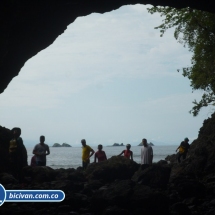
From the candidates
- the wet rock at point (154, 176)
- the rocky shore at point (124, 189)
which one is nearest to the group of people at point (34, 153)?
the rocky shore at point (124, 189)

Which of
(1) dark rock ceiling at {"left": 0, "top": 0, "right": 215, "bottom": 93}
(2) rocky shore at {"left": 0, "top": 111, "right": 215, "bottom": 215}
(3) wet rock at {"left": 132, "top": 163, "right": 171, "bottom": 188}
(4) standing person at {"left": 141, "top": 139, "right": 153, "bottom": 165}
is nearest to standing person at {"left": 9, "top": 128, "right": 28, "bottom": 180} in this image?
(2) rocky shore at {"left": 0, "top": 111, "right": 215, "bottom": 215}

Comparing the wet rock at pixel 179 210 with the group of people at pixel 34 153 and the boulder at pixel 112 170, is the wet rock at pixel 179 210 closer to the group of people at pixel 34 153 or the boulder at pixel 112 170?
the group of people at pixel 34 153

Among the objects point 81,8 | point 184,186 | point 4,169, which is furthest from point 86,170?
point 81,8

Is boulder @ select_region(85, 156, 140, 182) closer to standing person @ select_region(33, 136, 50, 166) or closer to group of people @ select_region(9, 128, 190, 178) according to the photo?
group of people @ select_region(9, 128, 190, 178)

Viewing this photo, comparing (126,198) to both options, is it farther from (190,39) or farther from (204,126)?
(204,126)

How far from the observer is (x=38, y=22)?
14.8 meters

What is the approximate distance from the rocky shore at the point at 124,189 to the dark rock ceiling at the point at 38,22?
12.9ft

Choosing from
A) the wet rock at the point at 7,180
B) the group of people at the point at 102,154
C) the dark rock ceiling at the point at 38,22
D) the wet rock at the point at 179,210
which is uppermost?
the dark rock ceiling at the point at 38,22

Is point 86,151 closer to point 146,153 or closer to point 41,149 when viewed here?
point 146,153

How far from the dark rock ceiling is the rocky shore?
393 cm

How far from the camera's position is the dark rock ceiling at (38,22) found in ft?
44.1

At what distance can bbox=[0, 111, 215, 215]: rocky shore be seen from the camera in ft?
39.3

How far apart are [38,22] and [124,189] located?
20.9 feet

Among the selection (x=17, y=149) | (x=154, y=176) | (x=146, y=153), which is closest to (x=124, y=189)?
(x=17, y=149)
